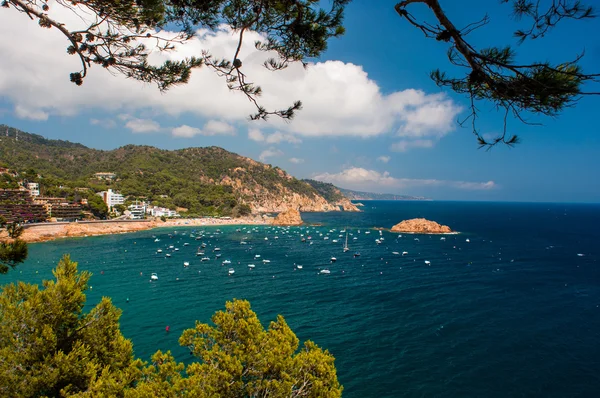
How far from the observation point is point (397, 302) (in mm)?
25531

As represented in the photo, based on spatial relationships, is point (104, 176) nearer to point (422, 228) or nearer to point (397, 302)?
point (422, 228)

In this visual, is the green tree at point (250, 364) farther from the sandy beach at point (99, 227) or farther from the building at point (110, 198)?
the building at point (110, 198)

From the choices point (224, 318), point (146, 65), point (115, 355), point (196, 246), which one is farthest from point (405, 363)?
point (196, 246)

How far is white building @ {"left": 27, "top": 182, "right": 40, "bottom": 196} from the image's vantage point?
6488cm

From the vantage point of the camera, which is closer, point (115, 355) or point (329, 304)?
point (115, 355)

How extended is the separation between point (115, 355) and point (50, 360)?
168 centimetres

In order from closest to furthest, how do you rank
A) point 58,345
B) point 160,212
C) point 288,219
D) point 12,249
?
point 12,249
point 58,345
point 160,212
point 288,219

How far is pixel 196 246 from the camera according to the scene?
167ft

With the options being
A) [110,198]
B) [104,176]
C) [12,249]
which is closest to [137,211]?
[110,198]

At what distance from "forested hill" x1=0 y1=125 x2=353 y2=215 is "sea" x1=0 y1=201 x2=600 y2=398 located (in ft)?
138

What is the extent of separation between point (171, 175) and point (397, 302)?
103 metres

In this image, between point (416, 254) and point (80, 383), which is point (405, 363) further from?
point (416, 254)

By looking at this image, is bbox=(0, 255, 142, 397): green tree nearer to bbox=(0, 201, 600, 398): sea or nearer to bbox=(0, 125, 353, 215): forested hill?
bbox=(0, 201, 600, 398): sea

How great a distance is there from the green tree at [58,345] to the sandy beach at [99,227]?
44110 millimetres
